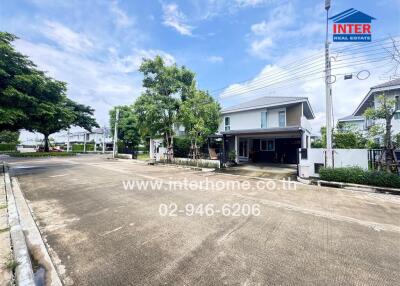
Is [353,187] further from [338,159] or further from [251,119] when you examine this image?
[251,119]

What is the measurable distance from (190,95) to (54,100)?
33.0 feet

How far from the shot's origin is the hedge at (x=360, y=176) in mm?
7258

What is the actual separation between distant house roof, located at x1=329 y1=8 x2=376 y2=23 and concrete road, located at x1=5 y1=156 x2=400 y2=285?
30.4 feet

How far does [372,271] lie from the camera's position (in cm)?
260

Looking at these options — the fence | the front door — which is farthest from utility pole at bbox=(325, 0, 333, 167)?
the front door

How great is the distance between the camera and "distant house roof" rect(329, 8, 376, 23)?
376 inches

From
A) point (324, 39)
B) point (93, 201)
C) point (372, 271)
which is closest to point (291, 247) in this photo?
point (372, 271)

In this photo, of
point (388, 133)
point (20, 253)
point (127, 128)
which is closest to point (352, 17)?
point (388, 133)

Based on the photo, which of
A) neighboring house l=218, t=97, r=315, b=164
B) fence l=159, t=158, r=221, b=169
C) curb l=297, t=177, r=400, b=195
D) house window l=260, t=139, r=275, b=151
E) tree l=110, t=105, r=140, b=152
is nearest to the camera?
curb l=297, t=177, r=400, b=195

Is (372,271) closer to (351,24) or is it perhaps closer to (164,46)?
(351,24)

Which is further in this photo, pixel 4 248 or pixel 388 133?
pixel 388 133

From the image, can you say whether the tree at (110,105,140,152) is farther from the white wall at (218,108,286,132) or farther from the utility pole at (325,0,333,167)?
the utility pole at (325,0,333,167)

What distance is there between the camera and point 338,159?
9.38 meters

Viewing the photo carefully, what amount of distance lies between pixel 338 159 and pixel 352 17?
7647 millimetres
